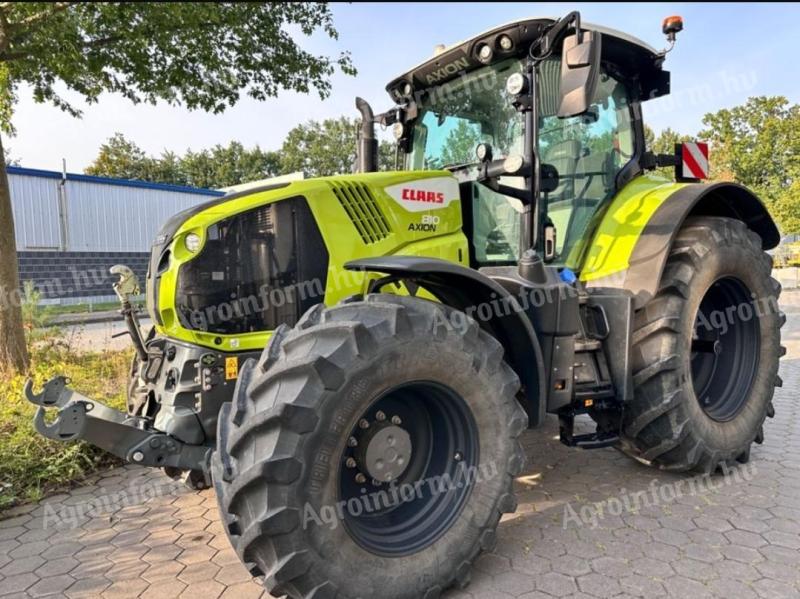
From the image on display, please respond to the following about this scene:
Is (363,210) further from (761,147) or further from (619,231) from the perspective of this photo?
(761,147)

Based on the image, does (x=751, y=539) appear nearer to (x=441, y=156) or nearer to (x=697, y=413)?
(x=697, y=413)

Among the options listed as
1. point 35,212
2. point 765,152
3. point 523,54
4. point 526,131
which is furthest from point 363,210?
point 765,152

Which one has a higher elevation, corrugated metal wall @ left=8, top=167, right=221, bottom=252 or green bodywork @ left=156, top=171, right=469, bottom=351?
corrugated metal wall @ left=8, top=167, right=221, bottom=252

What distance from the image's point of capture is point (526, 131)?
3.16 metres

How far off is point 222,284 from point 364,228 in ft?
2.63

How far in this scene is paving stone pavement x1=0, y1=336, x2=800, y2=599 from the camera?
2510 mm

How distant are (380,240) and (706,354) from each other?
2843mm

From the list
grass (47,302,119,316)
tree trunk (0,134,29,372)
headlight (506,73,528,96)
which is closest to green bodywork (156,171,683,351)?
headlight (506,73,528,96)

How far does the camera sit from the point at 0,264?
593 centimetres

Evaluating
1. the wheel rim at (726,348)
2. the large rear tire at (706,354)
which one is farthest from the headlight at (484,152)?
the wheel rim at (726,348)

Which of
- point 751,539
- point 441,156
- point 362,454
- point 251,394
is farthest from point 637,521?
point 441,156

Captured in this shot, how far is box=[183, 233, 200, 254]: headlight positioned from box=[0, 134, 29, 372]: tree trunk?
4.67 metres

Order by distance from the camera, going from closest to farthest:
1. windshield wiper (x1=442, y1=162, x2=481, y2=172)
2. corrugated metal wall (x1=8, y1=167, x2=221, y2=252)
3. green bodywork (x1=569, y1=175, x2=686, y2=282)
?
green bodywork (x1=569, y1=175, x2=686, y2=282), windshield wiper (x1=442, y1=162, x2=481, y2=172), corrugated metal wall (x1=8, y1=167, x2=221, y2=252)

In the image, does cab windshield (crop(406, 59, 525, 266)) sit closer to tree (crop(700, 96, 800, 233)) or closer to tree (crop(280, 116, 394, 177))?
tree (crop(700, 96, 800, 233))
